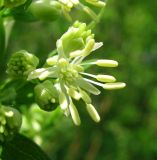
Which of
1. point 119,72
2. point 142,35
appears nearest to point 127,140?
point 119,72

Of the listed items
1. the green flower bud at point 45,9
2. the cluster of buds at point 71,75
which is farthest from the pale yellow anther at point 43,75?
the green flower bud at point 45,9

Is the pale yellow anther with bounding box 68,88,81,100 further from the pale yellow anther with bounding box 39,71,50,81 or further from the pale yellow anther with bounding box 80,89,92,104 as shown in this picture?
the pale yellow anther with bounding box 39,71,50,81

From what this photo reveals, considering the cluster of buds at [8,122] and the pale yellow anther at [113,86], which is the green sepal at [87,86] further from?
the cluster of buds at [8,122]

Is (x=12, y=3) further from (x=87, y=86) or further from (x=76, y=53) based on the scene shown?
(x=87, y=86)

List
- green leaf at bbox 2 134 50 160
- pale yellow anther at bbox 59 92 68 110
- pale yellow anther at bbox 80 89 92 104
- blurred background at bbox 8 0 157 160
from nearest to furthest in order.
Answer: pale yellow anther at bbox 59 92 68 110 → pale yellow anther at bbox 80 89 92 104 → green leaf at bbox 2 134 50 160 → blurred background at bbox 8 0 157 160

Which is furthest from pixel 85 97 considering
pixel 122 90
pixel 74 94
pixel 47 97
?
pixel 122 90

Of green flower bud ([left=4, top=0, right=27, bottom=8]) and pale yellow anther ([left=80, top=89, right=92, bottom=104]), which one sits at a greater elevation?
green flower bud ([left=4, top=0, right=27, bottom=8])

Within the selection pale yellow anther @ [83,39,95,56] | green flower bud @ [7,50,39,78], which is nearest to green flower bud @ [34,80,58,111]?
green flower bud @ [7,50,39,78]
